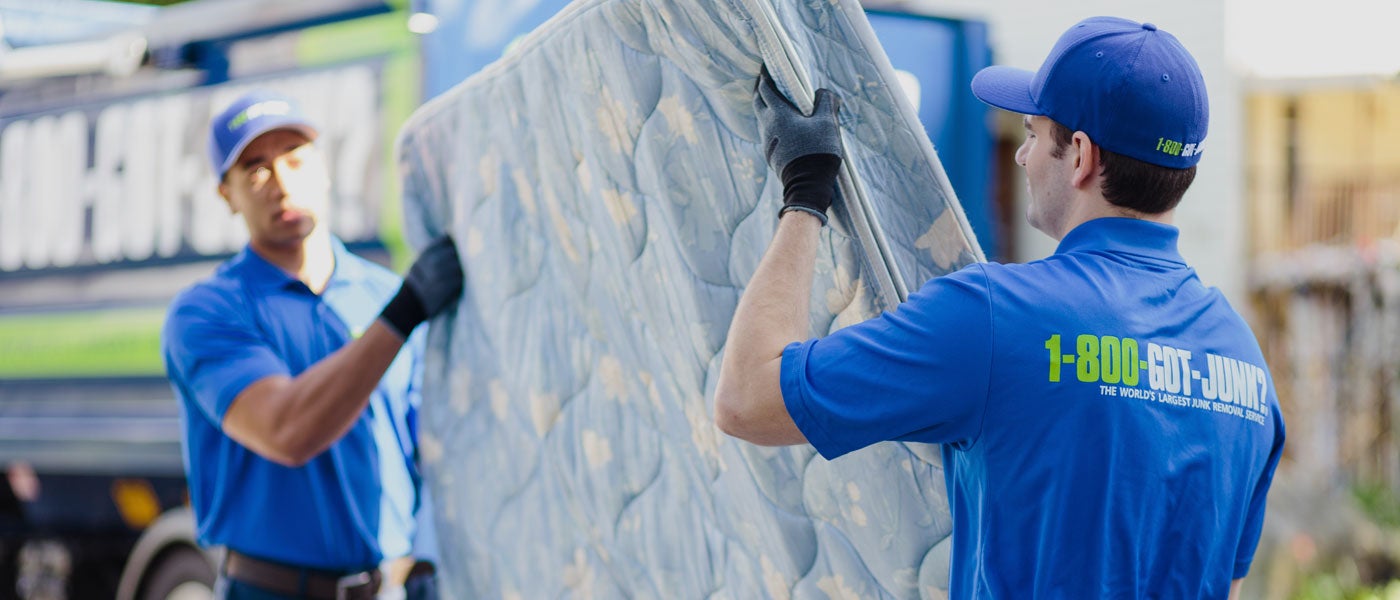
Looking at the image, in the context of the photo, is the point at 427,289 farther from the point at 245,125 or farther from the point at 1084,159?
the point at 1084,159

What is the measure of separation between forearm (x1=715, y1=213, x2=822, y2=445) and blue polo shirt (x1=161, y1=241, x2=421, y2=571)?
1.22 m

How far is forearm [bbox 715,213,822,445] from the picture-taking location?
1.51 meters

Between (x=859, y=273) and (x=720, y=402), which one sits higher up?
(x=859, y=273)

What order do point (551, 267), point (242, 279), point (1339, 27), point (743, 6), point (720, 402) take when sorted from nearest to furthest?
point (720, 402), point (743, 6), point (551, 267), point (242, 279), point (1339, 27)

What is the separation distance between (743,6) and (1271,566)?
5.46m

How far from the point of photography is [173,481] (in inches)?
199

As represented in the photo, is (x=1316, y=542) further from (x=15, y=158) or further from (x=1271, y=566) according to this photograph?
(x=15, y=158)

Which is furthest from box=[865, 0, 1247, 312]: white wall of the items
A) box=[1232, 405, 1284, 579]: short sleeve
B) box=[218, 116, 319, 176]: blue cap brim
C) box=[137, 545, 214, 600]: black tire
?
box=[1232, 405, 1284, 579]: short sleeve

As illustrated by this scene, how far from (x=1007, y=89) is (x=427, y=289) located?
116cm

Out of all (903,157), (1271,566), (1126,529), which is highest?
(903,157)

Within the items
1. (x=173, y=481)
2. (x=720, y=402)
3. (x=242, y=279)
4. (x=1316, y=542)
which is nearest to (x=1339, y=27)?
(x=1316, y=542)

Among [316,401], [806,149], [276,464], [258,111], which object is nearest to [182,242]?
[258,111]

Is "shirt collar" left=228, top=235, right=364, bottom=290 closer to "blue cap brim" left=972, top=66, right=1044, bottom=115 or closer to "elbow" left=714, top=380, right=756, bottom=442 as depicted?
"elbow" left=714, top=380, right=756, bottom=442

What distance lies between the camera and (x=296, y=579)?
2.66 metres
